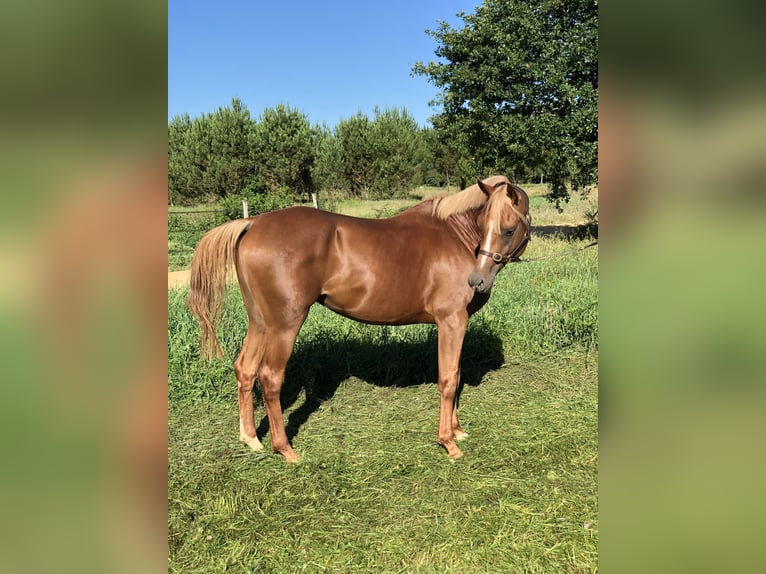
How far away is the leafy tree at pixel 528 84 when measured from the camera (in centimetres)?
1252

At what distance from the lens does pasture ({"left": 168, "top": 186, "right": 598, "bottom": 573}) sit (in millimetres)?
2611

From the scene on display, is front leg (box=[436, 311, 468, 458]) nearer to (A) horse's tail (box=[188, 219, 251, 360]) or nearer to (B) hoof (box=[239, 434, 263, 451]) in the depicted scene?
(B) hoof (box=[239, 434, 263, 451])

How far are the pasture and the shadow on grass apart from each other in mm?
20

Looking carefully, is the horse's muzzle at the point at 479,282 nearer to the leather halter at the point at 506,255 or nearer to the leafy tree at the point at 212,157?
the leather halter at the point at 506,255

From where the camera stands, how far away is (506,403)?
4.62m

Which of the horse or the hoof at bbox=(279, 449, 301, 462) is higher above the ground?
the horse

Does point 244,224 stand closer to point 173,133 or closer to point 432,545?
point 432,545

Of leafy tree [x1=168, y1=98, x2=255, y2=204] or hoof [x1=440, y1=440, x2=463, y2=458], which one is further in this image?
leafy tree [x1=168, y1=98, x2=255, y2=204]

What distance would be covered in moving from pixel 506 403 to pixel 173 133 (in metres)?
29.0

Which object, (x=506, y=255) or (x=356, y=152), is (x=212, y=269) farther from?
(x=356, y=152)

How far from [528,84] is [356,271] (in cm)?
1257

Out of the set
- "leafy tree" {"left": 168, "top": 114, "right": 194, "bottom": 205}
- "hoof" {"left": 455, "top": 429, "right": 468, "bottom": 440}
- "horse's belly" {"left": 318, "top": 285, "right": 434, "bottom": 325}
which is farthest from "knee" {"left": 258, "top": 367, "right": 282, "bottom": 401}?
"leafy tree" {"left": 168, "top": 114, "right": 194, "bottom": 205}

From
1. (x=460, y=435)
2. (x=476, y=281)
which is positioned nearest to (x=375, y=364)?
(x=460, y=435)
